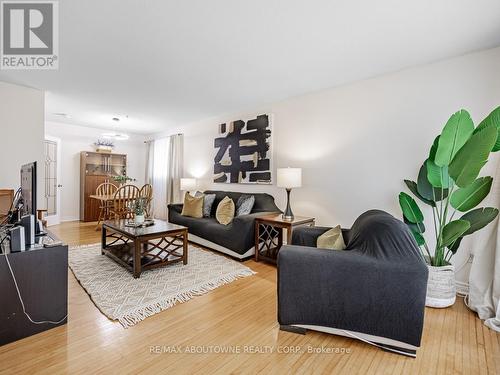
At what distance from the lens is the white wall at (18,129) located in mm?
3393

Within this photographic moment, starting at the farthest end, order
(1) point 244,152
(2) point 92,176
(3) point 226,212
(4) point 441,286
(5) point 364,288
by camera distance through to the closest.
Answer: (2) point 92,176 < (1) point 244,152 < (3) point 226,212 < (4) point 441,286 < (5) point 364,288

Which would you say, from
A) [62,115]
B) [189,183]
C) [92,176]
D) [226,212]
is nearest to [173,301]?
[226,212]

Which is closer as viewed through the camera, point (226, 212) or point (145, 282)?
point (145, 282)

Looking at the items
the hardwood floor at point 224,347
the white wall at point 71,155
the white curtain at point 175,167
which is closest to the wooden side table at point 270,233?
the hardwood floor at point 224,347

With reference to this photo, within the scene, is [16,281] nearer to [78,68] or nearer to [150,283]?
[150,283]

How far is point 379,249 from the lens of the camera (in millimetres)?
1568

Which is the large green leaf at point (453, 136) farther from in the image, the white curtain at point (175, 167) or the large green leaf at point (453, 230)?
the white curtain at point (175, 167)

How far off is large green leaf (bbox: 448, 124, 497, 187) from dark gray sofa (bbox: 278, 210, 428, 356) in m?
0.80

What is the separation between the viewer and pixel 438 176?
2.19m

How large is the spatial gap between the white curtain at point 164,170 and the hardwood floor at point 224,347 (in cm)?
383

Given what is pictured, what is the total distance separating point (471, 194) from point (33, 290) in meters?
3.45

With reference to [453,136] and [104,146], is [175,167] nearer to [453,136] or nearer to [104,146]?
[104,146]

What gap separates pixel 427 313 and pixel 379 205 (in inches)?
46.6

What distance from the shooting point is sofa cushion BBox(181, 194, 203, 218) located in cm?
415
